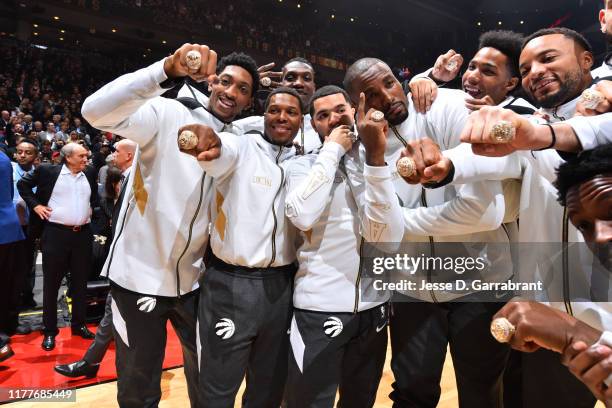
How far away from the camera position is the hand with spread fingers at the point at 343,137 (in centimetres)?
199

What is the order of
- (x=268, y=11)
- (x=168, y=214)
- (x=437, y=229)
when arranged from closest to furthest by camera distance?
(x=437, y=229) < (x=168, y=214) < (x=268, y=11)

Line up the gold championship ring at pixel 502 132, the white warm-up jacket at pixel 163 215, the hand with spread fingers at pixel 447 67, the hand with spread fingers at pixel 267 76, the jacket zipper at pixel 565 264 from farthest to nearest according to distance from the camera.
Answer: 1. the hand with spread fingers at pixel 267 76
2. the hand with spread fingers at pixel 447 67
3. the white warm-up jacket at pixel 163 215
4. the jacket zipper at pixel 565 264
5. the gold championship ring at pixel 502 132

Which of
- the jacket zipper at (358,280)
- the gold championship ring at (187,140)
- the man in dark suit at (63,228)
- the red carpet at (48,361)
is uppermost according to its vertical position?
the gold championship ring at (187,140)

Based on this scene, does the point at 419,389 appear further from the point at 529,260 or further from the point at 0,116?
the point at 0,116

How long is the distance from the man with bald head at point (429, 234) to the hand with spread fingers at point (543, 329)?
2.20 feet

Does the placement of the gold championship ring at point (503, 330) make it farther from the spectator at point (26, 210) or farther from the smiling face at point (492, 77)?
the spectator at point (26, 210)

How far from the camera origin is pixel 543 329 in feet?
3.49

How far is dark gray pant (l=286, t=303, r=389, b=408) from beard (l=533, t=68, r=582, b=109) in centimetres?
108

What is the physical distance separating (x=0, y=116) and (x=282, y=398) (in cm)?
972

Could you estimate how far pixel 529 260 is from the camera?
1.75 metres

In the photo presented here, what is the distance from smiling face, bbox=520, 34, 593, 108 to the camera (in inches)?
65.8

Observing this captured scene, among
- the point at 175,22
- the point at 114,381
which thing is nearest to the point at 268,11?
the point at 175,22

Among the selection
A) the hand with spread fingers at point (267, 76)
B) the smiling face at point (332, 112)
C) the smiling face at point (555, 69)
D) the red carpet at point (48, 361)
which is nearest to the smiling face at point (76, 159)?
the red carpet at point (48, 361)

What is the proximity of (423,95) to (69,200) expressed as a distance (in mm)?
3675
